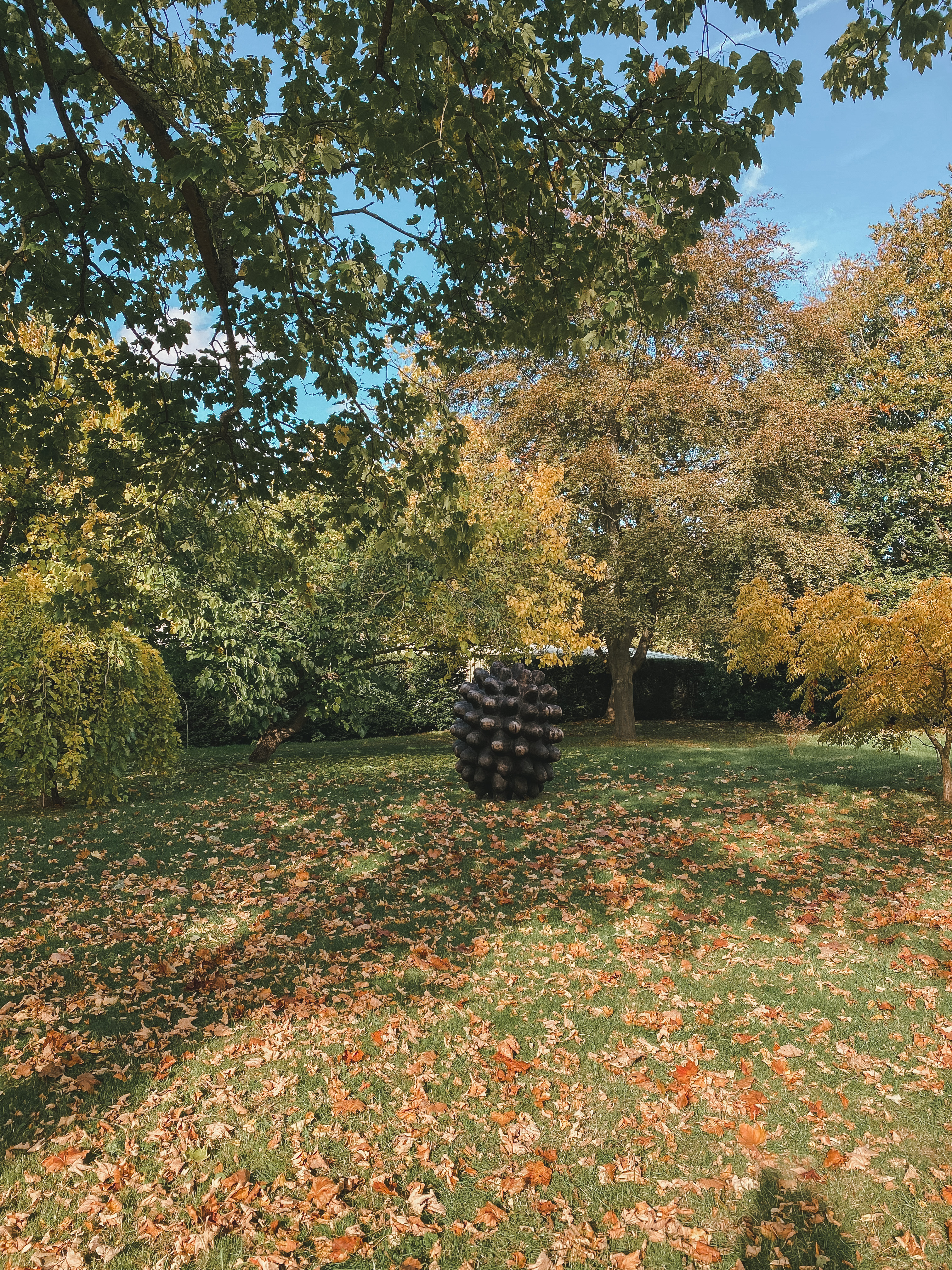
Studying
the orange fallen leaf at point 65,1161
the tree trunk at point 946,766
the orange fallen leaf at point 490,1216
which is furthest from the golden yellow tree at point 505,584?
the orange fallen leaf at point 490,1216

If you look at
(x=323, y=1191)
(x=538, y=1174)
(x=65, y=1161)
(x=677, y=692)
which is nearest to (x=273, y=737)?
(x=65, y=1161)

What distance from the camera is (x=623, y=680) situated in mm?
17531

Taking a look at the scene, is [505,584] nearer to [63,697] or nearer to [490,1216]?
[63,697]

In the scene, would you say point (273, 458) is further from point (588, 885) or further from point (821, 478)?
point (821, 478)

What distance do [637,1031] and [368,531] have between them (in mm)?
3935

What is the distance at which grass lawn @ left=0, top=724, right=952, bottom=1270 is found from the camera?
2959mm

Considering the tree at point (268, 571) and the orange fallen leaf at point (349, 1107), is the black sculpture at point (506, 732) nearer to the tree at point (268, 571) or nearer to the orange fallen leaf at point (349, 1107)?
the tree at point (268, 571)

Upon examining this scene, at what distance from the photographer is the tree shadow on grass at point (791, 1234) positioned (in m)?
2.78

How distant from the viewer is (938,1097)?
3783 mm

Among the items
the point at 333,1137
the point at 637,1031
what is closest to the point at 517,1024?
the point at 637,1031

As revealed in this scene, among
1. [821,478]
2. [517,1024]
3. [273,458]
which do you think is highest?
[821,478]

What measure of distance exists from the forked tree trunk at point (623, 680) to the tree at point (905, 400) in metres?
6.93

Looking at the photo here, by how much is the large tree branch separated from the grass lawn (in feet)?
13.7

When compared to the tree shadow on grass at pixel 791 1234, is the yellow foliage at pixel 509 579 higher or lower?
higher
